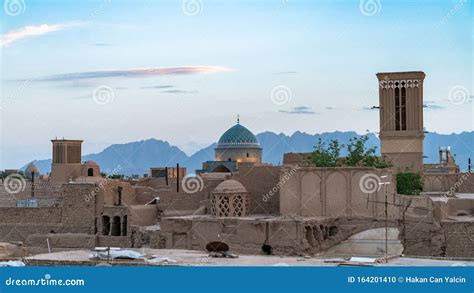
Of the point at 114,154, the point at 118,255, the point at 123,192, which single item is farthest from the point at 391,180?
the point at 114,154

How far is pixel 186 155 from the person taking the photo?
14212cm

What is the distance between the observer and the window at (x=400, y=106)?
146 ft

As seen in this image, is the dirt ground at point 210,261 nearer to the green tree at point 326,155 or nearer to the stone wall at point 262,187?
the stone wall at point 262,187

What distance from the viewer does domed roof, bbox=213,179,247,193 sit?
102 feet

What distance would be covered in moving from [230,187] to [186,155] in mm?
111019

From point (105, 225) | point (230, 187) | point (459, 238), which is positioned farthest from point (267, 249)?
point (105, 225)

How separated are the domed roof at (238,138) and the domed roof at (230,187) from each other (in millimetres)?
27672

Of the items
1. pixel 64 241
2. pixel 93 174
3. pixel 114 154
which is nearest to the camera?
pixel 64 241

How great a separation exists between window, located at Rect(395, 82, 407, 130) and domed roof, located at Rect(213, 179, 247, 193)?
616 inches

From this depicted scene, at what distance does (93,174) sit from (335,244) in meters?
29.0

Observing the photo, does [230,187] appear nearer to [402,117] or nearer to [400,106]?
[400,106]

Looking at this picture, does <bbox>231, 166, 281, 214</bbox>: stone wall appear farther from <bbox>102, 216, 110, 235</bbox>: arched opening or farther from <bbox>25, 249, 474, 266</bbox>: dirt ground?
<bbox>25, 249, 474, 266</bbox>: dirt ground

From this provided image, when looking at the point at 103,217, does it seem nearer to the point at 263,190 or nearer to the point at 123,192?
the point at 123,192

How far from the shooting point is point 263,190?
32.8 m
